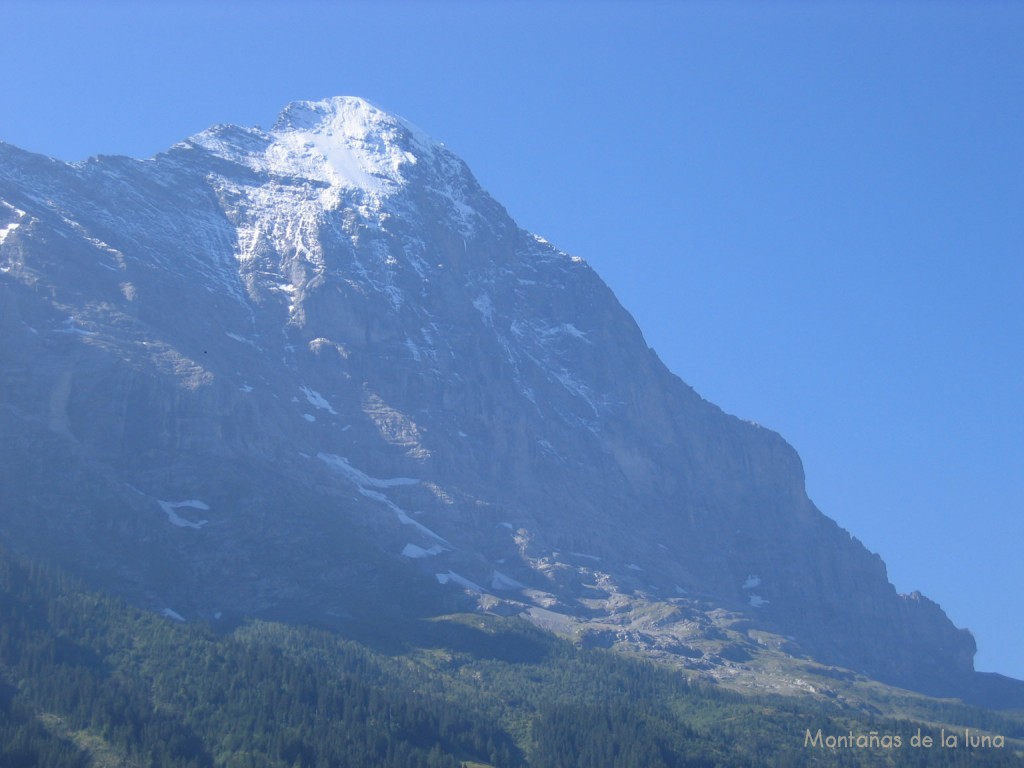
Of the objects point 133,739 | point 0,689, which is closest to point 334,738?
point 133,739

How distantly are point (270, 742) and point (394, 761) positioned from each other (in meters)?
15.9

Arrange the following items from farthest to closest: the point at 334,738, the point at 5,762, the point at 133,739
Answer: the point at 334,738
the point at 133,739
the point at 5,762

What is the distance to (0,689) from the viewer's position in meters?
192

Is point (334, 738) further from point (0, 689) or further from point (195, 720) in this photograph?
point (0, 689)

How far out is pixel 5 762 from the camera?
16738cm

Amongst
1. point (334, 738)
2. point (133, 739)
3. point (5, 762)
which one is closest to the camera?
point (5, 762)

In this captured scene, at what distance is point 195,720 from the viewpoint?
19875 centimetres

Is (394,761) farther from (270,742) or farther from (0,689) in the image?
(0,689)

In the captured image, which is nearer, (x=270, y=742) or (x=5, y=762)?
(x=5, y=762)

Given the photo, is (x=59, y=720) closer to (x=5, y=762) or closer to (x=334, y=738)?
(x=5, y=762)

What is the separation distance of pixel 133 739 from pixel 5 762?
19.2 m

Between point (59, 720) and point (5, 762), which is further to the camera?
point (59, 720)

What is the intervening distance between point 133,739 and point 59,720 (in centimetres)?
1054

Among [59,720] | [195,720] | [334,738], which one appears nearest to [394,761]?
[334,738]
